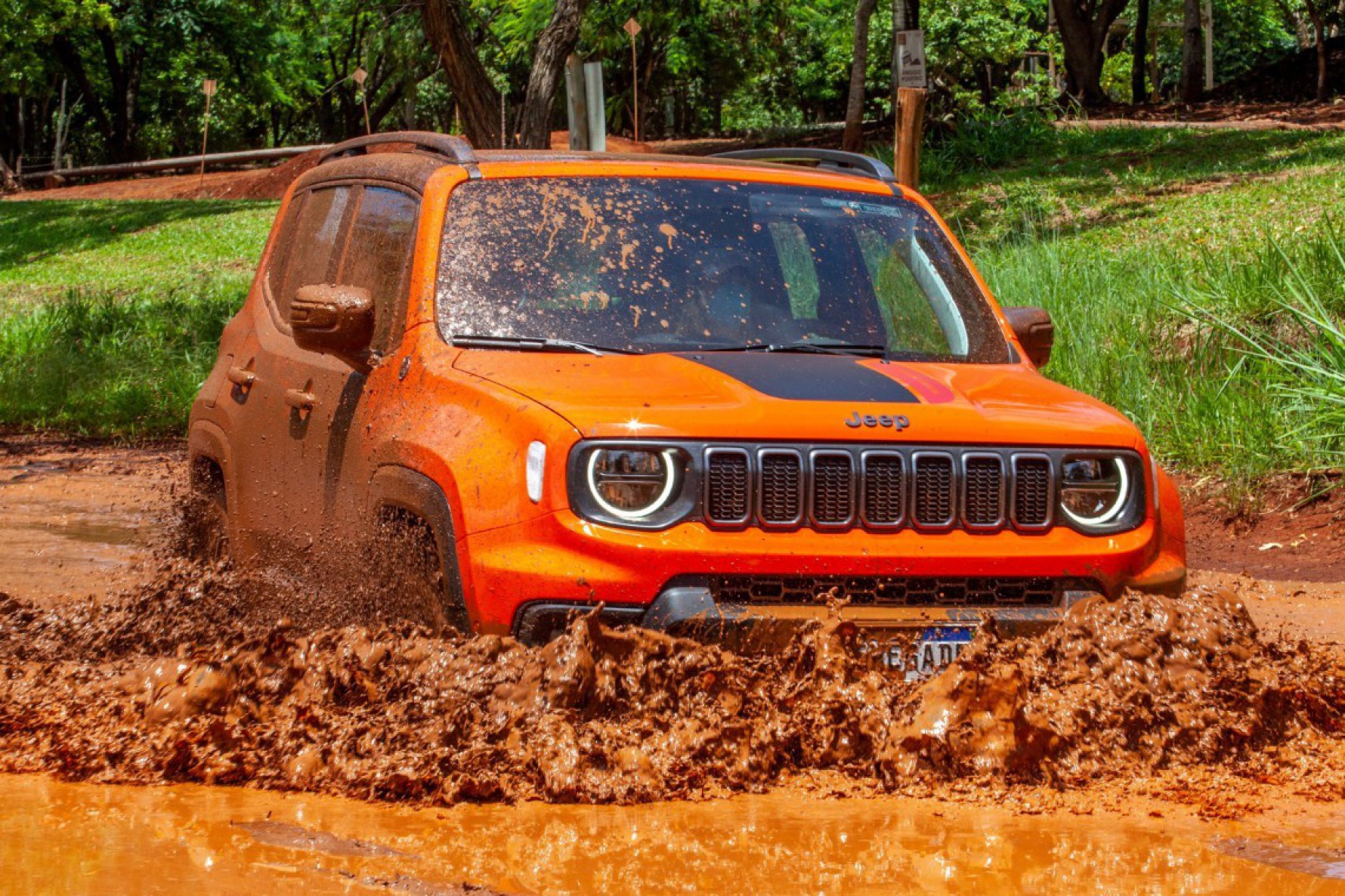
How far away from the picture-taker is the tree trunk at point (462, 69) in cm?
1479

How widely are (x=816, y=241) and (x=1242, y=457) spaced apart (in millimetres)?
4541

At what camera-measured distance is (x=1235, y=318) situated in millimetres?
9953

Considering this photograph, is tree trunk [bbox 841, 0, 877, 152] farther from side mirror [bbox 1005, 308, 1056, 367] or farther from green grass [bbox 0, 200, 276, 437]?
side mirror [bbox 1005, 308, 1056, 367]

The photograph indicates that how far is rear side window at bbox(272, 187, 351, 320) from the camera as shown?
589 centimetres

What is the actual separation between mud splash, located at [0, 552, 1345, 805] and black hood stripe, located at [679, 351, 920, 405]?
0.64 m

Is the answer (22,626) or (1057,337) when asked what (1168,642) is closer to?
(22,626)

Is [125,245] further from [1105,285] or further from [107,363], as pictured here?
[1105,285]

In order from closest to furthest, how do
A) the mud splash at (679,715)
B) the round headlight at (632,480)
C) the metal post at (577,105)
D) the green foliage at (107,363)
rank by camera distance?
the mud splash at (679,715), the round headlight at (632,480), the metal post at (577,105), the green foliage at (107,363)

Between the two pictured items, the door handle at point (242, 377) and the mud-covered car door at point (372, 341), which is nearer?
the mud-covered car door at point (372, 341)

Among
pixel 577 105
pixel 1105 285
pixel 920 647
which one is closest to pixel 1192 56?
pixel 1105 285

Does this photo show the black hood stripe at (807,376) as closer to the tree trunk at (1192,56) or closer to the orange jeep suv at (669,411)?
the orange jeep suv at (669,411)

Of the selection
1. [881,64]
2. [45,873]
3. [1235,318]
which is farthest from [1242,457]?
[881,64]

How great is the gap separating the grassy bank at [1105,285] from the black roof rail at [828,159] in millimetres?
2888

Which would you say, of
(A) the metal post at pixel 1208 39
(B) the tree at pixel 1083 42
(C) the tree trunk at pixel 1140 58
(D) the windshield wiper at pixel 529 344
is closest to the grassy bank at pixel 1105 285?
(D) the windshield wiper at pixel 529 344
